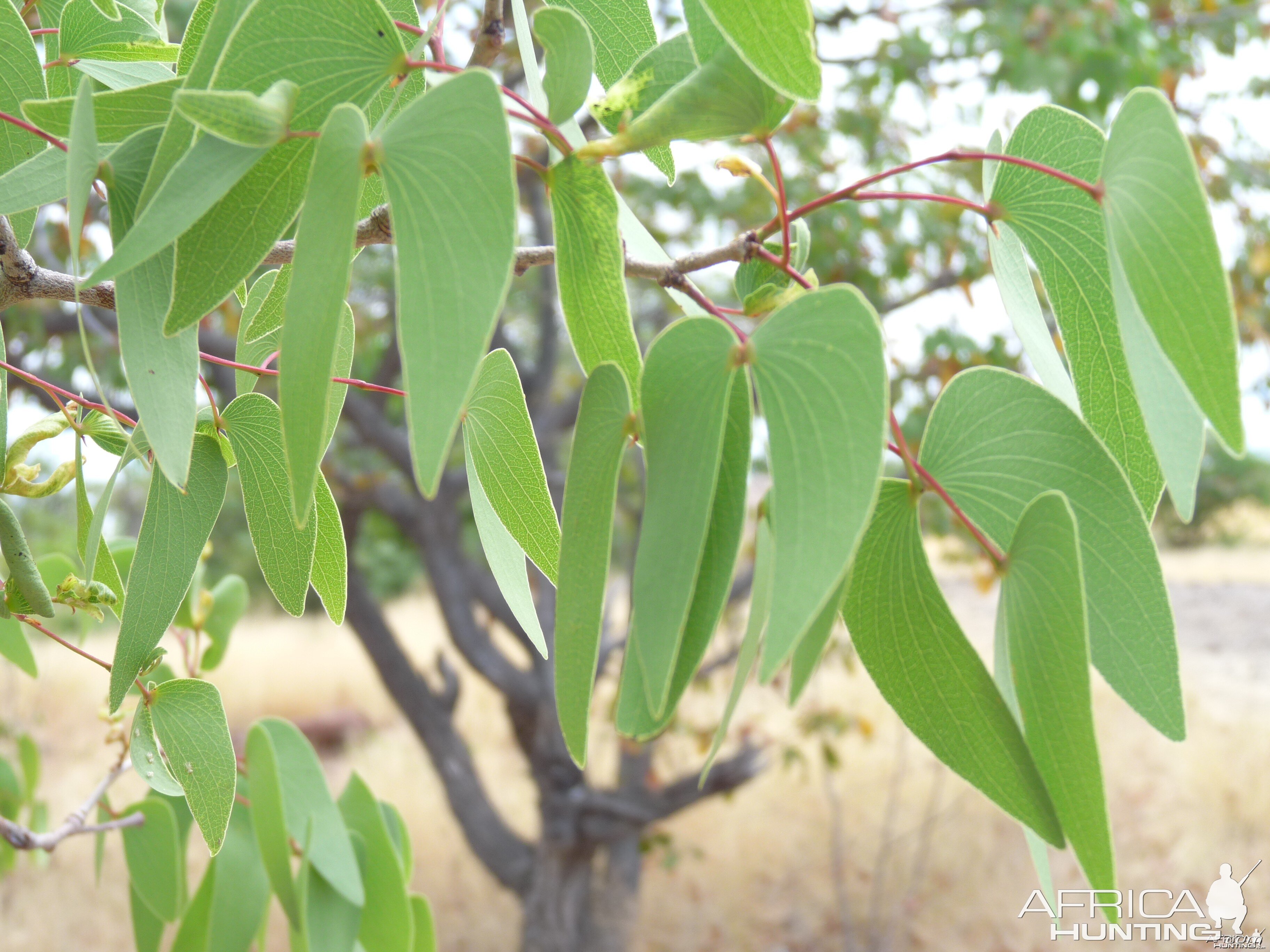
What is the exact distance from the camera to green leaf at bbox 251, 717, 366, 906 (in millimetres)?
441

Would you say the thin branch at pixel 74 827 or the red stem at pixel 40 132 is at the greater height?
the red stem at pixel 40 132

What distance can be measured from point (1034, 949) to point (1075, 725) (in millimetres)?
2388

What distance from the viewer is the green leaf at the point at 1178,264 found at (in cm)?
16

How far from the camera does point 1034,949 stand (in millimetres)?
2164

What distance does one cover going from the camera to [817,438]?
16 cm

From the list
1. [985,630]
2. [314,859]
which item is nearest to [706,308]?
[314,859]

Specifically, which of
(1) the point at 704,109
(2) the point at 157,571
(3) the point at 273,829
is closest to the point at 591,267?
(1) the point at 704,109

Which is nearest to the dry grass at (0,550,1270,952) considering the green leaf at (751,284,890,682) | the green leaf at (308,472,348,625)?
the green leaf at (308,472,348,625)

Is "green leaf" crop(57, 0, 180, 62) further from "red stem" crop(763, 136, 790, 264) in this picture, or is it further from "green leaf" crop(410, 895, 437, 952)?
"green leaf" crop(410, 895, 437, 952)

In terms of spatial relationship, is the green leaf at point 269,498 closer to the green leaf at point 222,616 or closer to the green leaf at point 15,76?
the green leaf at point 15,76

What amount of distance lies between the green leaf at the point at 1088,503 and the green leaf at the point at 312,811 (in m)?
0.34

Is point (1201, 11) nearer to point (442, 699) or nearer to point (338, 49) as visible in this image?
point (442, 699)

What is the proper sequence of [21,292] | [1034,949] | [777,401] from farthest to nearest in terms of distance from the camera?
[1034,949] → [21,292] → [777,401]

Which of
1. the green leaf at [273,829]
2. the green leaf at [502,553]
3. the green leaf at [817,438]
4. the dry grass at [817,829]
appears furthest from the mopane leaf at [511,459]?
the dry grass at [817,829]
